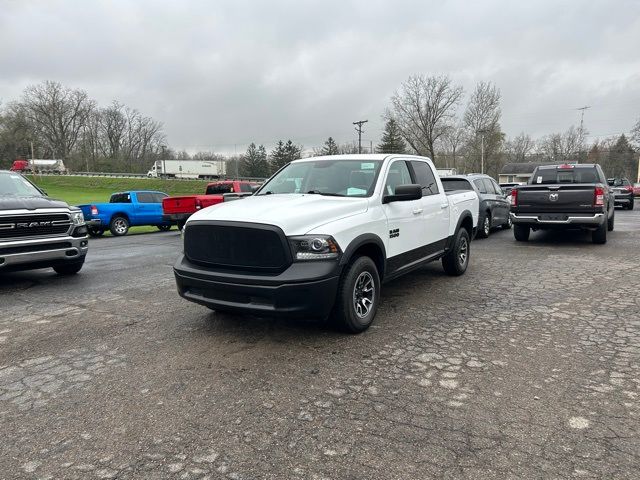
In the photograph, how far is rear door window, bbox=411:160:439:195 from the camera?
249 inches

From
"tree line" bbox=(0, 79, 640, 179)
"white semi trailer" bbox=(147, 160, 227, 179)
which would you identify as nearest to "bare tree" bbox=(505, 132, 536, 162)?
"tree line" bbox=(0, 79, 640, 179)

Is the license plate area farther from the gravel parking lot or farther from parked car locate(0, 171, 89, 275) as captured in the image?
parked car locate(0, 171, 89, 275)

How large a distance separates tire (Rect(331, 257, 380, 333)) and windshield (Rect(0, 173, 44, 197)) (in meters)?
6.23

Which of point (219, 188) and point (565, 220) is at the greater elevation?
point (219, 188)

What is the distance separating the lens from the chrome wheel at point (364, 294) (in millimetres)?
4620

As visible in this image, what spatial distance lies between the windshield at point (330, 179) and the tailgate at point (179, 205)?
33.9 ft

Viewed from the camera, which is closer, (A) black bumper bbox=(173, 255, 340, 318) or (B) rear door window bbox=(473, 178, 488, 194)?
(A) black bumper bbox=(173, 255, 340, 318)

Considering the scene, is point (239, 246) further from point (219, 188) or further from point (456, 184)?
point (219, 188)

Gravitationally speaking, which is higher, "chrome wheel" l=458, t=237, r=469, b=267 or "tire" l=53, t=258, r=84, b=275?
"chrome wheel" l=458, t=237, r=469, b=267

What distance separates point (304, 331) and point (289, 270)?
96 centimetres

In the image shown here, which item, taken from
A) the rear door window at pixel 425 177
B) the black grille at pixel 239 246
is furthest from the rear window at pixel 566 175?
the black grille at pixel 239 246

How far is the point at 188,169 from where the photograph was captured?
235 feet

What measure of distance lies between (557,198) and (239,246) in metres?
8.76

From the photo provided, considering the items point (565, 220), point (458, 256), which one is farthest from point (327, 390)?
point (565, 220)
